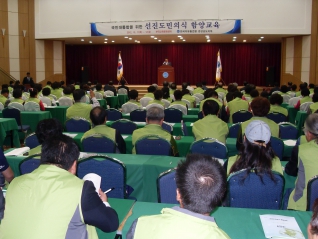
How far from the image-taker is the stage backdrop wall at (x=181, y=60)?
23031 millimetres

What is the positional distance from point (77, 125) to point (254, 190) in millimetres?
4158

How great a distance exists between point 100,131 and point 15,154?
104 cm

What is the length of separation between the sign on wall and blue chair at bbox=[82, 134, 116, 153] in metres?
12.2

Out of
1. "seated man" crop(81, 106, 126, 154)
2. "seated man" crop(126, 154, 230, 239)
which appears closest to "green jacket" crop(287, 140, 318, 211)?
"seated man" crop(126, 154, 230, 239)

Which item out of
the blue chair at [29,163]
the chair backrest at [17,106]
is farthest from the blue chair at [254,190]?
the chair backrest at [17,106]

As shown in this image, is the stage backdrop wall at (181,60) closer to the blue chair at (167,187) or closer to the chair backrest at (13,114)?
the chair backrest at (13,114)

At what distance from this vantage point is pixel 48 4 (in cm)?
1867

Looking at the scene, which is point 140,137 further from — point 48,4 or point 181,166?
point 48,4

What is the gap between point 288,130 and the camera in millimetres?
6074

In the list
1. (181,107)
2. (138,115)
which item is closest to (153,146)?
(138,115)

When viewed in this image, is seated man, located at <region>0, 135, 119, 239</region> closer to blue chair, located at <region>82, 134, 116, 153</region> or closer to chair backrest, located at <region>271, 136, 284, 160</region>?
blue chair, located at <region>82, 134, 116, 153</region>

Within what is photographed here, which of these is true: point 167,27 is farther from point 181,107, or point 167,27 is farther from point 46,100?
point 181,107

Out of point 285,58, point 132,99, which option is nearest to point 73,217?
point 132,99

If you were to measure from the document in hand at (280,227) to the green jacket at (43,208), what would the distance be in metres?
1.13
